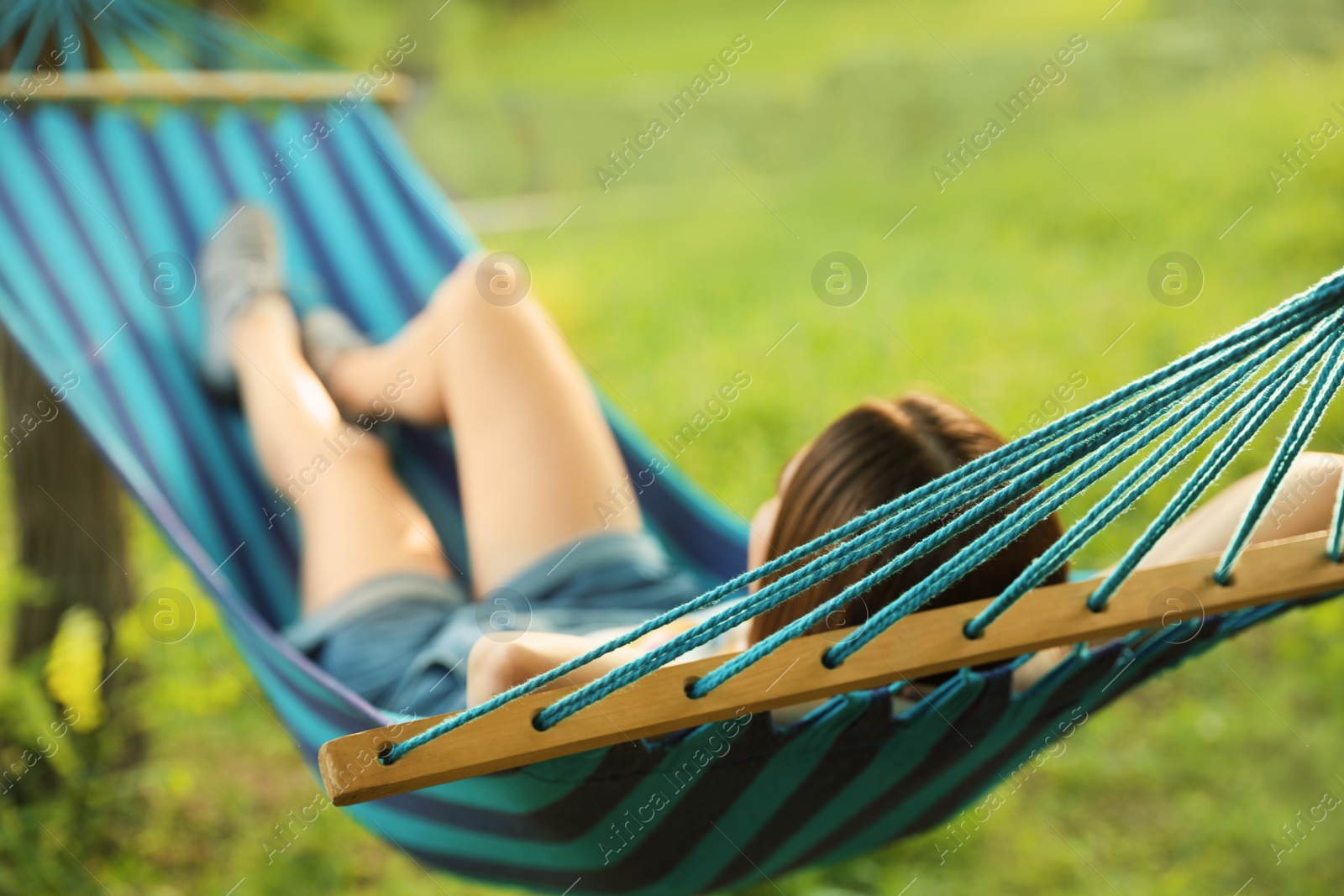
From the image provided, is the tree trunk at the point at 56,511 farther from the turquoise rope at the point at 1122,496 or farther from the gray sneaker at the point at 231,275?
the turquoise rope at the point at 1122,496

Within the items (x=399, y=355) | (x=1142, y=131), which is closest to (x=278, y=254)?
(x=399, y=355)

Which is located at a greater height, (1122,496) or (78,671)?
(78,671)

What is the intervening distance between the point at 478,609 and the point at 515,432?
0.72 feet

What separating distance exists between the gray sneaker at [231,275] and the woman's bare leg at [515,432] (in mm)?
331

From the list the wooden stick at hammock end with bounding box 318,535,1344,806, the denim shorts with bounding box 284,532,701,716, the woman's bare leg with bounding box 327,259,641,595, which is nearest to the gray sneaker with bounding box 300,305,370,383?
the woman's bare leg with bounding box 327,259,641,595

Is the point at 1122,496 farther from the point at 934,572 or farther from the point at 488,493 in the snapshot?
the point at 488,493

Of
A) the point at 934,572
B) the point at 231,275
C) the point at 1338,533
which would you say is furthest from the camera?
the point at 231,275

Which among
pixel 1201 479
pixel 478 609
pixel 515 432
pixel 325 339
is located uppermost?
pixel 325 339

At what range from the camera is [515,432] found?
1.47 meters

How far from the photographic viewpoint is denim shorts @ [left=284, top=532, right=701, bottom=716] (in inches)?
51.8

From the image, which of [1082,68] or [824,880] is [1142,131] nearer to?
[1082,68]

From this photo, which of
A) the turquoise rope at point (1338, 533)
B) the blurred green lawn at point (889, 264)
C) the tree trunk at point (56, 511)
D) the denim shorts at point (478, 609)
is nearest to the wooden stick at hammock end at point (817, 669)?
the turquoise rope at point (1338, 533)

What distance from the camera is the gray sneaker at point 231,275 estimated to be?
1745 millimetres

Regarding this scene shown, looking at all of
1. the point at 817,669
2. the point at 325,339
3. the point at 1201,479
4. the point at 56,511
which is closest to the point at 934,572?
the point at 817,669
